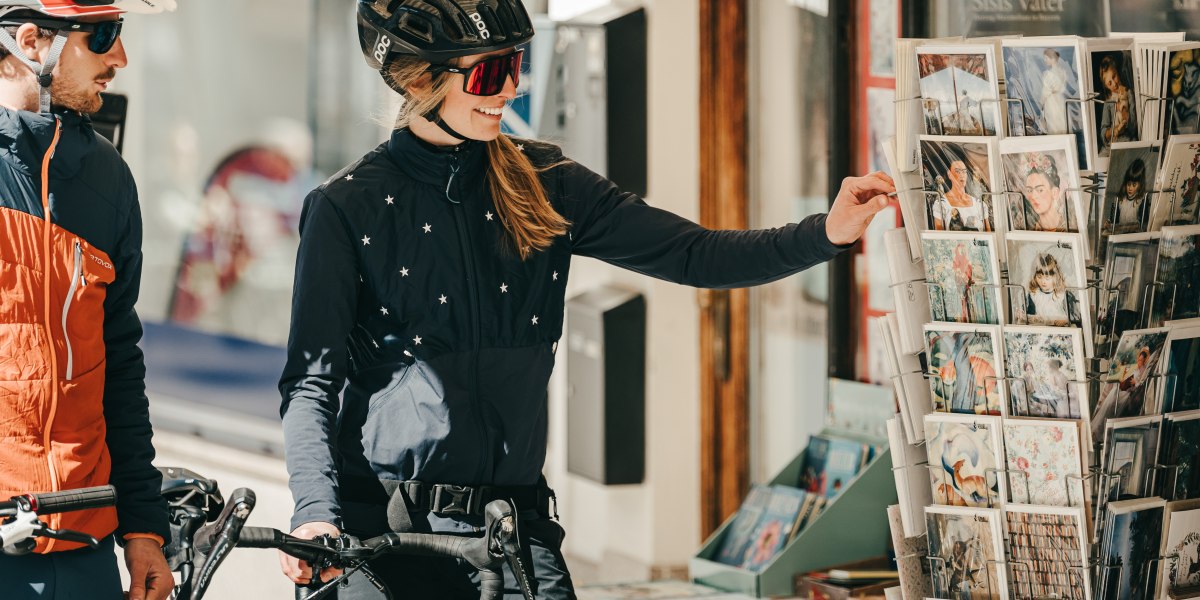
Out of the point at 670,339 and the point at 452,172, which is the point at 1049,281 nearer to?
the point at 452,172

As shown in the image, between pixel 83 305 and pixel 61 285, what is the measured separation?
6 centimetres

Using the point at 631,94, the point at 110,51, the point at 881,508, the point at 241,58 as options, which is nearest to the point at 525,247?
the point at 110,51

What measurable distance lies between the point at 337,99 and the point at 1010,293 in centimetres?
603

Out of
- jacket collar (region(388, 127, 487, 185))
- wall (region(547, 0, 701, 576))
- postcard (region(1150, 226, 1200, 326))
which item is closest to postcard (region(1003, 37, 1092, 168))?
postcard (region(1150, 226, 1200, 326))

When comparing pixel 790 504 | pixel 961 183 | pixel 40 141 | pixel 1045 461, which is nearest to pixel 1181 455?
pixel 1045 461

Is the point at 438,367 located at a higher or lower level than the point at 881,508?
higher

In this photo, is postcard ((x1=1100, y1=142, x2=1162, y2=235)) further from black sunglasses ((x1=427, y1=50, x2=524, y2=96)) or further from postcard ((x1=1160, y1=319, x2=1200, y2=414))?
black sunglasses ((x1=427, y1=50, x2=524, y2=96))

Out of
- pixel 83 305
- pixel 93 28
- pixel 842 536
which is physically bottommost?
pixel 842 536

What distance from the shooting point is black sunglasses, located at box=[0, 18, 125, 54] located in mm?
2383

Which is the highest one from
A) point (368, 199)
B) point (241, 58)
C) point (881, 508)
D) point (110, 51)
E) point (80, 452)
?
point (241, 58)

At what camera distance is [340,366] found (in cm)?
255

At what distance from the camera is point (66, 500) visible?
7.32 ft

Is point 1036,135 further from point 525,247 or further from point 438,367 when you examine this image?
point 438,367

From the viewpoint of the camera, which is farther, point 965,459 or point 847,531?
point 847,531
